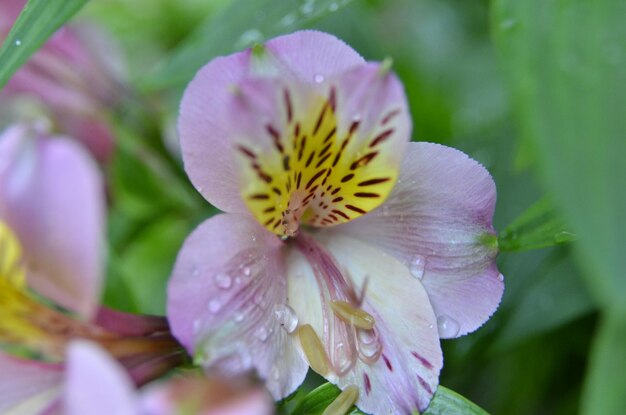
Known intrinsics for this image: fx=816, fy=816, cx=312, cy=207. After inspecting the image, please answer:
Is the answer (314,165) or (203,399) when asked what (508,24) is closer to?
(314,165)

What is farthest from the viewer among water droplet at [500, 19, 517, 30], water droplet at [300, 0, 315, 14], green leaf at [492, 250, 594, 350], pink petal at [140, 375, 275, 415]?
green leaf at [492, 250, 594, 350]

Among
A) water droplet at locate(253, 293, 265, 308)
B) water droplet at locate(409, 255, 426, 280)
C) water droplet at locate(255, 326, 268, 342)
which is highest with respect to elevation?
water droplet at locate(253, 293, 265, 308)

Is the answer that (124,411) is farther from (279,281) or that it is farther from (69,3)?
(69,3)

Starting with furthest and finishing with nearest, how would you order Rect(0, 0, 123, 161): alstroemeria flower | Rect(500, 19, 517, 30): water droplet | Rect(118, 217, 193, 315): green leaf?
Rect(118, 217, 193, 315): green leaf → Rect(0, 0, 123, 161): alstroemeria flower → Rect(500, 19, 517, 30): water droplet

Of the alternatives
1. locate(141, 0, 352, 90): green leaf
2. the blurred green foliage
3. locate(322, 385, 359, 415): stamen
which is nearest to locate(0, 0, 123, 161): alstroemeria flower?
the blurred green foliage

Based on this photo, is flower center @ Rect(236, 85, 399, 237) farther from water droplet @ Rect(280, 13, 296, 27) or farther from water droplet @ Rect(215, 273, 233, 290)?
water droplet @ Rect(280, 13, 296, 27)

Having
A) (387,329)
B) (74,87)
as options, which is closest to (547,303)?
(387,329)

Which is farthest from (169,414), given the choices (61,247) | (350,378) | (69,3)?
(69,3)

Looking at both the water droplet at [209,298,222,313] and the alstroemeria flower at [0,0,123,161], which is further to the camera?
the alstroemeria flower at [0,0,123,161]

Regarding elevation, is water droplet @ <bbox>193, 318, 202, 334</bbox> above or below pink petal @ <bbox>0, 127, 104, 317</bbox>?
below
